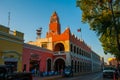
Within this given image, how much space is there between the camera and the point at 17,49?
34250mm

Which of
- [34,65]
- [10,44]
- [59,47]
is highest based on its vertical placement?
[59,47]

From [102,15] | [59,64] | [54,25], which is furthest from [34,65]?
[102,15]

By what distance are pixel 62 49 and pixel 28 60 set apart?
811 inches

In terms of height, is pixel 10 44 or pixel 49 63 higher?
pixel 10 44

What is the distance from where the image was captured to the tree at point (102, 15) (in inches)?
845

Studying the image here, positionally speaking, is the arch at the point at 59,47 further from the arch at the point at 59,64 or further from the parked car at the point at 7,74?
the parked car at the point at 7,74

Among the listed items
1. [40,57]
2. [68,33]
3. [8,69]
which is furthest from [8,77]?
[68,33]

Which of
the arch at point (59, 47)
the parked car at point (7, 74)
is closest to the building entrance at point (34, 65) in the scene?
the arch at point (59, 47)

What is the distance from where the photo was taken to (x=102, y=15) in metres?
22.0

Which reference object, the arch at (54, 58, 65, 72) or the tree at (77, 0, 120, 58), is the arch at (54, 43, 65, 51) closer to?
the arch at (54, 58, 65, 72)

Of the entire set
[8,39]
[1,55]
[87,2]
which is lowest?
[1,55]

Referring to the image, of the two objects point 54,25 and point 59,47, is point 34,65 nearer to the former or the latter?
point 59,47

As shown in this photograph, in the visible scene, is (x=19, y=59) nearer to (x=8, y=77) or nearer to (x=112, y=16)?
(x=112, y=16)

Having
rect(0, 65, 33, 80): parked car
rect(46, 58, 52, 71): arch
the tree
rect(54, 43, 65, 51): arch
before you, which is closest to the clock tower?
rect(54, 43, 65, 51): arch
